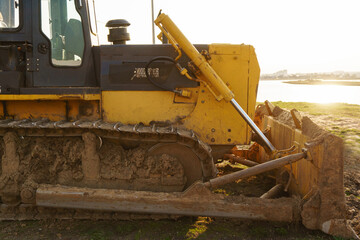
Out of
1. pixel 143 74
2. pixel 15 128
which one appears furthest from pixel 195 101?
pixel 15 128

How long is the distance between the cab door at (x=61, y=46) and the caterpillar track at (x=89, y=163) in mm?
642

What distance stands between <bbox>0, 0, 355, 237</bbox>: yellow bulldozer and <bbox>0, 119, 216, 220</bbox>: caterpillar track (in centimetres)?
Answer: 1

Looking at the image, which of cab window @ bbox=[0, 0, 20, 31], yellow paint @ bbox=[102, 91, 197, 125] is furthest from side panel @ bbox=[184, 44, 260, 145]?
cab window @ bbox=[0, 0, 20, 31]

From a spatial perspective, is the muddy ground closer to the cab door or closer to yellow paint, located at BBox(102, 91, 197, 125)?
yellow paint, located at BBox(102, 91, 197, 125)

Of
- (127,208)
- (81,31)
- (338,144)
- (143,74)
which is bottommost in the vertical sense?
(127,208)

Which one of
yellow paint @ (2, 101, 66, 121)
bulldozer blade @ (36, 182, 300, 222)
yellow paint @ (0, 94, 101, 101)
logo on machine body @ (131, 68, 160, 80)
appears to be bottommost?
bulldozer blade @ (36, 182, 300, 222)

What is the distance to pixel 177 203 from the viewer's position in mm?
4027

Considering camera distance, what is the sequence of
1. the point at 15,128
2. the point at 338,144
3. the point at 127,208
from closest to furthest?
the point at 338,144
the point at 127,208
the point at 15,128

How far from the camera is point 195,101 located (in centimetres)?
460

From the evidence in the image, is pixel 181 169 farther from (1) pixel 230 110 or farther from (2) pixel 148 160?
(1) pixel 230 110

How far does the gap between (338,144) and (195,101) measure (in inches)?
72.5

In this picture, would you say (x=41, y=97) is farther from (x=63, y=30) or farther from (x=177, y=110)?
(x=177, y=110)

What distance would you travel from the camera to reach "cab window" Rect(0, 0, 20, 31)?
177 inches

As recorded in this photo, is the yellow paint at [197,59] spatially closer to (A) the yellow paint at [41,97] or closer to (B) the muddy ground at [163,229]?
(A) the yellow paint at [41,97]
